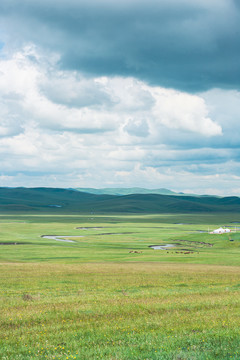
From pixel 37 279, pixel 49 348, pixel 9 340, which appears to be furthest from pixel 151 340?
pixel 37 279

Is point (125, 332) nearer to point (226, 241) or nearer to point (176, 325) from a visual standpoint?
point (176, 325)

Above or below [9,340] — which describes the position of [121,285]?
below

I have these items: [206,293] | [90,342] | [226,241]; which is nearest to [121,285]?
[206,293]

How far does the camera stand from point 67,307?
18656 millimetres

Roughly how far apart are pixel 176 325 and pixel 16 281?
2338 centimetres

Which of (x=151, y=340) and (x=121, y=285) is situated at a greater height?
(x=151, y=340)

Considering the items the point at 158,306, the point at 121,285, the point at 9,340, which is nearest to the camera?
the point at 9,340

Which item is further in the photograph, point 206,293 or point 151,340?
point 206,293

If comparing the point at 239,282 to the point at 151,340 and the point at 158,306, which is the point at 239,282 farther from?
the point at 151,340

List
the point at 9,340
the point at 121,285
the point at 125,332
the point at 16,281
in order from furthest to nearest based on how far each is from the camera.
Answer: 1. the point at 16,281
2. the point at 121,285
3. the point at 125,332
4. the point at 9,340

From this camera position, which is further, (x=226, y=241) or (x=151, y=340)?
(x=226, y=241)

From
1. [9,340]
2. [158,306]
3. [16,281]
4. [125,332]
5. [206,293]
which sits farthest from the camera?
[16,281]

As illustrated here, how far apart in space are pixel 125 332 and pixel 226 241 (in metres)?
109

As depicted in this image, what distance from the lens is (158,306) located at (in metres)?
18.4
